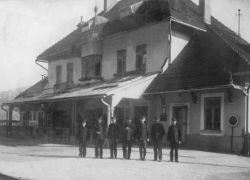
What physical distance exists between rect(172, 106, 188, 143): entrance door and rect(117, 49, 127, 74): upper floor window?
477 centimetres

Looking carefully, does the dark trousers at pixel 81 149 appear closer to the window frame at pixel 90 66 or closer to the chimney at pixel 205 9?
the window frame at pixel 90 66

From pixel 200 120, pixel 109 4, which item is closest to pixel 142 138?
pixel 200 120

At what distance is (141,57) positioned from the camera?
21484 millimetres

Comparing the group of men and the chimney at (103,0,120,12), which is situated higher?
the chimney at (103,0,120,12)

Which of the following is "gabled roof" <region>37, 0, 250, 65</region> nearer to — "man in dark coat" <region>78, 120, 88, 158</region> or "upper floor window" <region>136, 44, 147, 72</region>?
"upper floor window" <region>136, 44, 147, 72</region>

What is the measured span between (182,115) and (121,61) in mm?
5782

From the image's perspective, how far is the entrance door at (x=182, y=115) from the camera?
18672 mm

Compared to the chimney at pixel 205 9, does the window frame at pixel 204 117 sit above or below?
below

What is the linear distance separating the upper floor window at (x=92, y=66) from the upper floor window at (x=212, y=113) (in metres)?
Result: 8.77

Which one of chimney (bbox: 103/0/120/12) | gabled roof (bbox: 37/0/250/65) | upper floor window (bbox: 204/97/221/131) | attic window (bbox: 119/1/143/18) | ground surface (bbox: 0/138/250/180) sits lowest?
ground surface (bbox: 0/138/250/180)

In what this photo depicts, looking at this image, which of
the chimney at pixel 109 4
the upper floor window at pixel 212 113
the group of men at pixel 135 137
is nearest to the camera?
the group of men at pixel 135 137

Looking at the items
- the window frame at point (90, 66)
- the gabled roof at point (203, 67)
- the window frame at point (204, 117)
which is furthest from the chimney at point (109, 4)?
the window frame at point (204, 117)

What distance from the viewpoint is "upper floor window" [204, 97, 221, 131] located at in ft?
56.6

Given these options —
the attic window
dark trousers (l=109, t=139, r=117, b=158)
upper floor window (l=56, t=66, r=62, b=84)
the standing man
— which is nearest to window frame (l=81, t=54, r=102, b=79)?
the attic window
